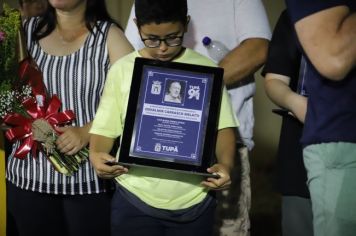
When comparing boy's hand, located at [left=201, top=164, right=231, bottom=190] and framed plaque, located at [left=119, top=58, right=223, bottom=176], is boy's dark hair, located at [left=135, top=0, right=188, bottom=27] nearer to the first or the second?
framed plaque, located at [left=119, top=58, right=223, bottom=176]

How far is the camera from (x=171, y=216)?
156 cm

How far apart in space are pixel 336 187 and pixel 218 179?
0.35 meters

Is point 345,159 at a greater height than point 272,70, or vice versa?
point 272,70

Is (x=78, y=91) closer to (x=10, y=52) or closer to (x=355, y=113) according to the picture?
(x=10, y=52)

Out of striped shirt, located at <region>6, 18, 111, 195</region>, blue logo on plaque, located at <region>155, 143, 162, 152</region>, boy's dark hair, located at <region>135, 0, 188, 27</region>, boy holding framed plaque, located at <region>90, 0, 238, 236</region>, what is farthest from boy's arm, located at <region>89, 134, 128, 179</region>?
boy's dark hair, located at <region>135, 0, 188, 27</region>

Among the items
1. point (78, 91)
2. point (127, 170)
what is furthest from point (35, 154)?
point (127, 170)

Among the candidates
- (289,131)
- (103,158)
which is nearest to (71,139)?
(103,158)

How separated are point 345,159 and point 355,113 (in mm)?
101

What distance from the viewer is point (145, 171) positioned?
1569mm

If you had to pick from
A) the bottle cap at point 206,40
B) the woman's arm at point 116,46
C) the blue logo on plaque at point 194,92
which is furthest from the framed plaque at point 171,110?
the bottle cap at point 206,40

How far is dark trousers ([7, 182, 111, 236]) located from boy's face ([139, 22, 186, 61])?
54cm

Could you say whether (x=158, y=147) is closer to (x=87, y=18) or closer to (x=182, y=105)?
(x=182, y=105)

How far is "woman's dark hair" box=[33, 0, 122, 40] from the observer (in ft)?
6.10

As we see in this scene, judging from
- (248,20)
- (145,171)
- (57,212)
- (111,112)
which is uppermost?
(248,20)
